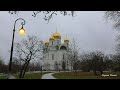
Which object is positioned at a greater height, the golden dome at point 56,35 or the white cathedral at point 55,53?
the golden dome at point 56,35

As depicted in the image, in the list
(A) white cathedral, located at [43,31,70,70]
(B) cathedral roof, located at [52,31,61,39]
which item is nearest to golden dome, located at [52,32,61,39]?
(B) cathedral roof, located at [52,31,61,39]

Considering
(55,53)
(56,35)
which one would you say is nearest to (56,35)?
(56,35)

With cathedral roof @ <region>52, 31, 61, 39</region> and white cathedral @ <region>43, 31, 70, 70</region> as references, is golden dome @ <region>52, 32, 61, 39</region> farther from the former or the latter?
white cathedral @ <region>43, 31, 70, 70</region>

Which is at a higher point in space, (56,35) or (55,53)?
(56,35)

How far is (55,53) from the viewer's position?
102000 millimetres

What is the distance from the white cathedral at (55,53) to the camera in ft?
309

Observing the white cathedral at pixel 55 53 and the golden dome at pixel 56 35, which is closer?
the golden dome at pixel 56 35

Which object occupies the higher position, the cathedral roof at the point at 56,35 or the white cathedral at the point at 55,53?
the cathedral roof at the point at 56,35

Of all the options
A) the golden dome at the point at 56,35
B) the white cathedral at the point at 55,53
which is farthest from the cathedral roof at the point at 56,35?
the white cathedral at the point at 55,53

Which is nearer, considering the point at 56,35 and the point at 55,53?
the point at 56,35

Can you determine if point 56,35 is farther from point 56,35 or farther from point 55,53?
point 55,53

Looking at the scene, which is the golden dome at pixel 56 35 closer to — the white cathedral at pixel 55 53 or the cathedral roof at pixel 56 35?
the cathedral roof at pixel 56 35
